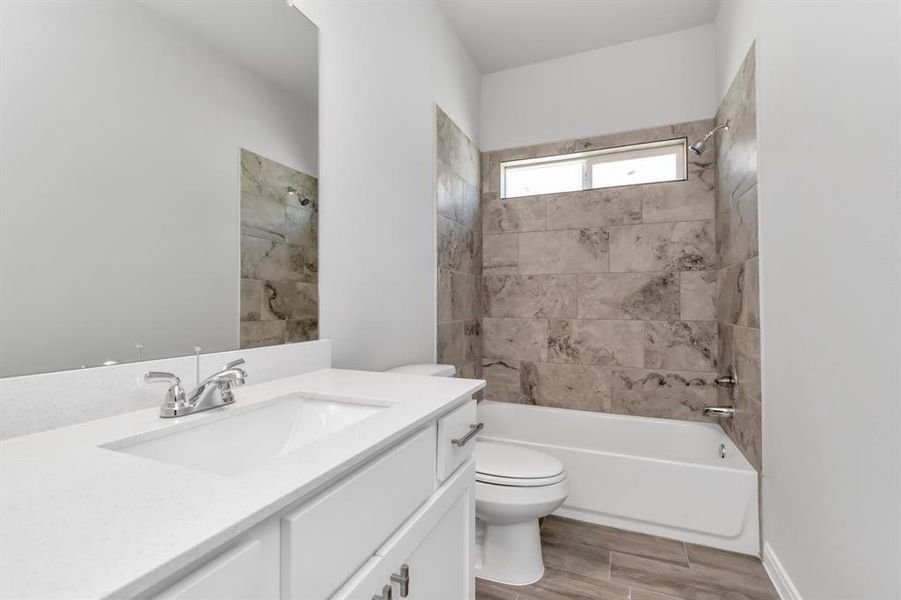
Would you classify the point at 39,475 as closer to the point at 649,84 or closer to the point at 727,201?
the point at 727,201

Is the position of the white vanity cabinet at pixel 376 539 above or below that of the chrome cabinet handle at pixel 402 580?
above

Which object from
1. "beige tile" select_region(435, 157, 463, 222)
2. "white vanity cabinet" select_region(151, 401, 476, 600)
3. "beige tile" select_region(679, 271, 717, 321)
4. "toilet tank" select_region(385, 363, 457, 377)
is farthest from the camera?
"beige tile" select_region(679, 271, 717, 321)

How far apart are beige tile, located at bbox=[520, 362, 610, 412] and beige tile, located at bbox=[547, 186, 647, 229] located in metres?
0.97

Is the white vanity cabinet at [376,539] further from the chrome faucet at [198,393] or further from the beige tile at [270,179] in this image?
the beige tile at [270,179]

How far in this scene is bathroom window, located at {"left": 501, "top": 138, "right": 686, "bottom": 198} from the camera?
2.75 metres

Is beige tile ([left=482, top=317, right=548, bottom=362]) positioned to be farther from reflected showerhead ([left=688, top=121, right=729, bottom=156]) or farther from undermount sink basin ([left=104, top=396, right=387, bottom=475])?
undermount sink basin ([left=104, top=396, right=387, bottom=475])

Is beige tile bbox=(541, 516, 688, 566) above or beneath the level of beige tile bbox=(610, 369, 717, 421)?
beneath

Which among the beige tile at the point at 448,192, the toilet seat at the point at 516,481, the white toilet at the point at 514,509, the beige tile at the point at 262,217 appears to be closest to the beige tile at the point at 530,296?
the beige tile at the point at 448,192

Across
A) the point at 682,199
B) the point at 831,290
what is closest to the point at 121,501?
the point at 831,290

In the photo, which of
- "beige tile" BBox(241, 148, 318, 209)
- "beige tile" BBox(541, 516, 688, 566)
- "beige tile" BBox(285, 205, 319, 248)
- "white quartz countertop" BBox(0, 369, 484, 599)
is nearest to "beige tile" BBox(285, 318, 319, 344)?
"beige tile" BBox(285, 205, 319, 248)

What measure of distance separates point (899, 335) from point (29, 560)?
1442 millimetres

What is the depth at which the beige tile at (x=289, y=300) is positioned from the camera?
4.19 ft

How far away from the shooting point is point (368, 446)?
69cm

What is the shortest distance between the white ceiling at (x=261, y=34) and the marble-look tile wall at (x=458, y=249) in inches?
40.4
